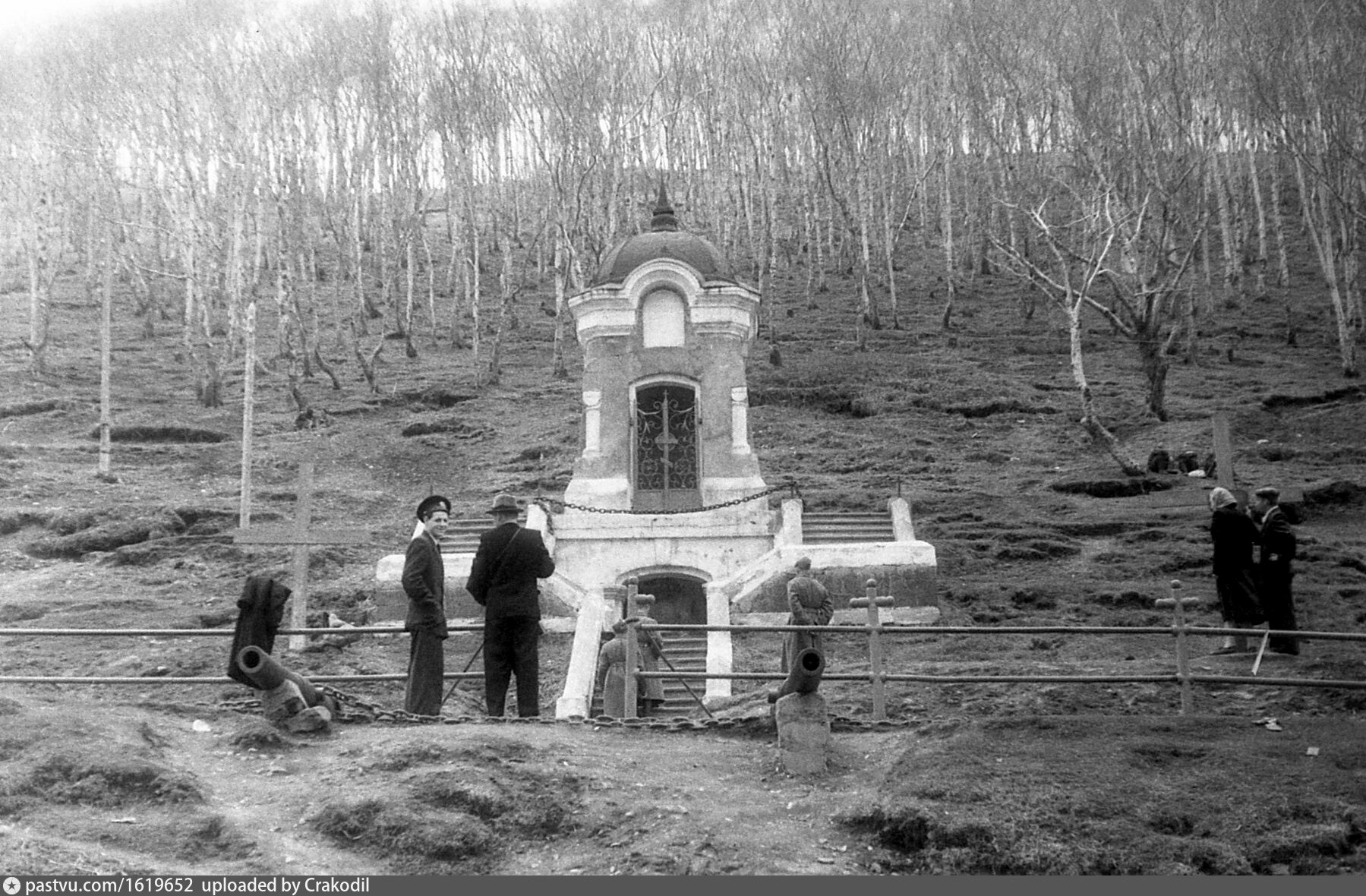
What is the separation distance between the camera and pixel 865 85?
32.9m

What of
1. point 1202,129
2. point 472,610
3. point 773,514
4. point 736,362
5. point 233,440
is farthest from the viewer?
point 233,440

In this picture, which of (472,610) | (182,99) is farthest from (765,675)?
(182,99)

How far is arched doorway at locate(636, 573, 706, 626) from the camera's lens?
1853 cm

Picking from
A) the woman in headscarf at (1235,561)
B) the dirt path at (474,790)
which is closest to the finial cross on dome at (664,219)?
the woman in headscarf at (1235,561)

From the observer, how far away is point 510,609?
9859mm

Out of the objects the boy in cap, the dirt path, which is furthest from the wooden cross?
the boy in cap

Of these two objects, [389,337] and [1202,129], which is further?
[389,337]

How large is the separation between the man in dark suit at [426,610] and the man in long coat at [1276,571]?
7450 mm

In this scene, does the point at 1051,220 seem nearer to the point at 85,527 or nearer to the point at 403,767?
the point at 85,527

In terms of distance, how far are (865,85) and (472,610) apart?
20.7 meters

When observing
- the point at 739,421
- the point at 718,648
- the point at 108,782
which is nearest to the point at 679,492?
the point at 739,421

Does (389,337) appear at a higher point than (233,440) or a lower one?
higher

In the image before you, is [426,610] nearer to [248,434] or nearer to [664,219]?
[248,434]

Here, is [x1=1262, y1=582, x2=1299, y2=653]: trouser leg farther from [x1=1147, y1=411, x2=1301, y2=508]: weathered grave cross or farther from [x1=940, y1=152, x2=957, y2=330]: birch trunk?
[x1=940, y1=152, x2=957, y2=330]: birch trunk
